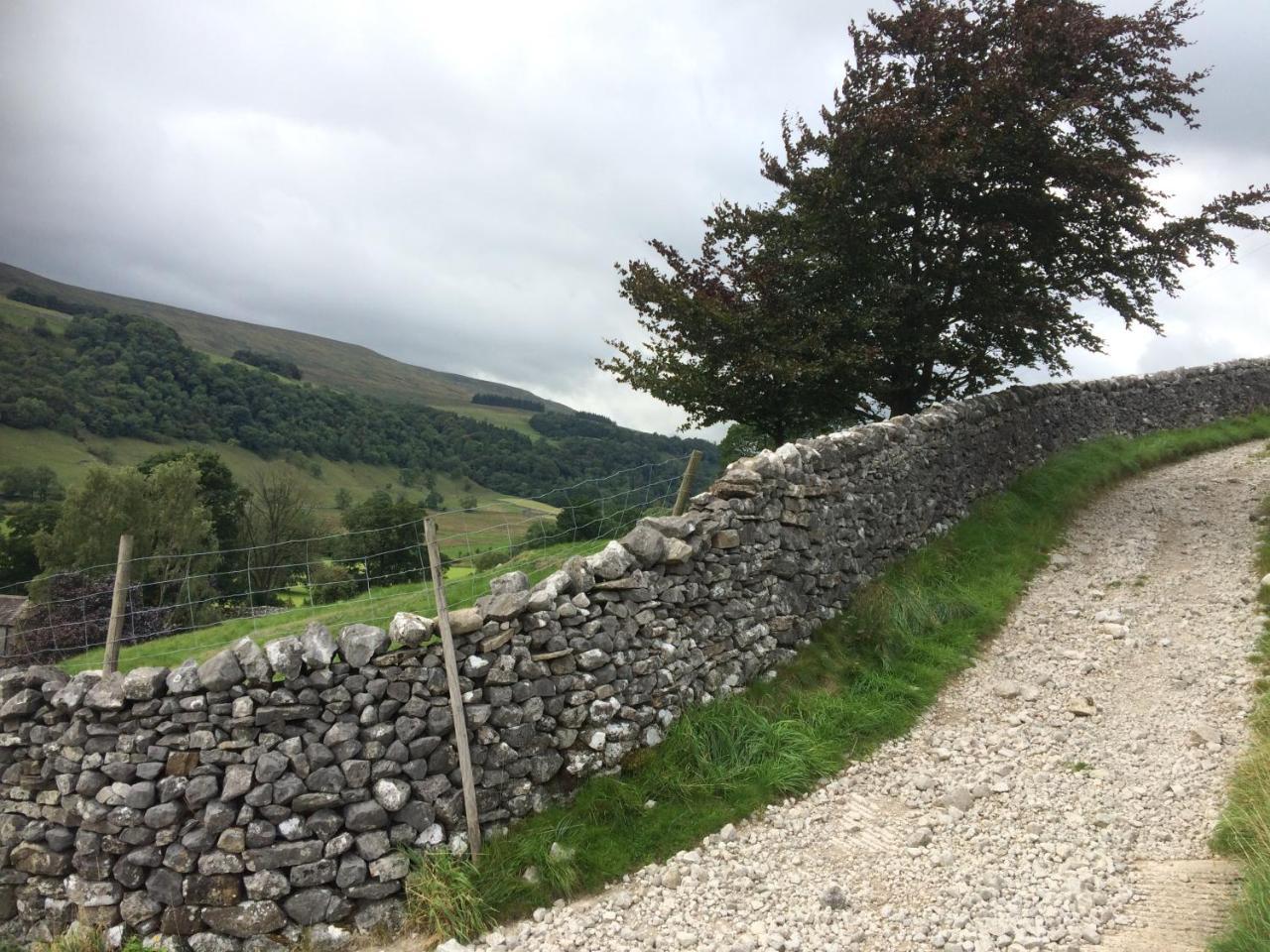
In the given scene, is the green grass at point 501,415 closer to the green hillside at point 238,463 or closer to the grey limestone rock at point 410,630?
the green hillside at point 238,463

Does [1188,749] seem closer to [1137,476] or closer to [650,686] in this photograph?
[650,686]

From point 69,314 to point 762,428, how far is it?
6266 inches

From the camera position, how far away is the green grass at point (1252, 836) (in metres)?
4.70

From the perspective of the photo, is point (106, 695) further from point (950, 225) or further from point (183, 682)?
point (950, 225)

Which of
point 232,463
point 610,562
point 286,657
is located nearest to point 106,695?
point 286,657

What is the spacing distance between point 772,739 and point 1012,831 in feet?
7.14

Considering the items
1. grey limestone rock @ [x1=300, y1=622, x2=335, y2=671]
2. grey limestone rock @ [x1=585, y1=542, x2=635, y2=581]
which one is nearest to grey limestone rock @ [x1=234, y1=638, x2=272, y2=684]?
grey limestone rock @ [x1=300, y1=622, x2=335, y2=671]

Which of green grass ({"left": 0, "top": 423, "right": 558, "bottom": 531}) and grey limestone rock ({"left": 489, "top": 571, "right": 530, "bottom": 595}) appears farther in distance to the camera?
green grass ({"left": 0, "top": 423, "right": 558, "bottom": 531})

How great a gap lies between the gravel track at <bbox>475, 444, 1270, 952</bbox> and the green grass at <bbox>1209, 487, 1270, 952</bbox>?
204 mm

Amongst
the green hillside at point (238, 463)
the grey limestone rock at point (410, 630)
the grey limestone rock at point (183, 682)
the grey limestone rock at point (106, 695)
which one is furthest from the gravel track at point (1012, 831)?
the green hillside at point (238, 463)

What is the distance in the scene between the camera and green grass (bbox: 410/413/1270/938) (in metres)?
6.40

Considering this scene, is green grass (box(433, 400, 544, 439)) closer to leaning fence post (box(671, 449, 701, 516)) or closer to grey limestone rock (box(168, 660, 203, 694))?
leaning fence post (box(671, 449, 701, 516))

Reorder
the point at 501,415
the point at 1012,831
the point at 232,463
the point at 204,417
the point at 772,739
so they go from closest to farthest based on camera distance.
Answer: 1. the point at 1012,831
2. the point at 772,739
3. the point at 232,463
4. the point at 204,417
5. the point at 501,415

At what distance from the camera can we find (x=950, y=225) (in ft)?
50.3
